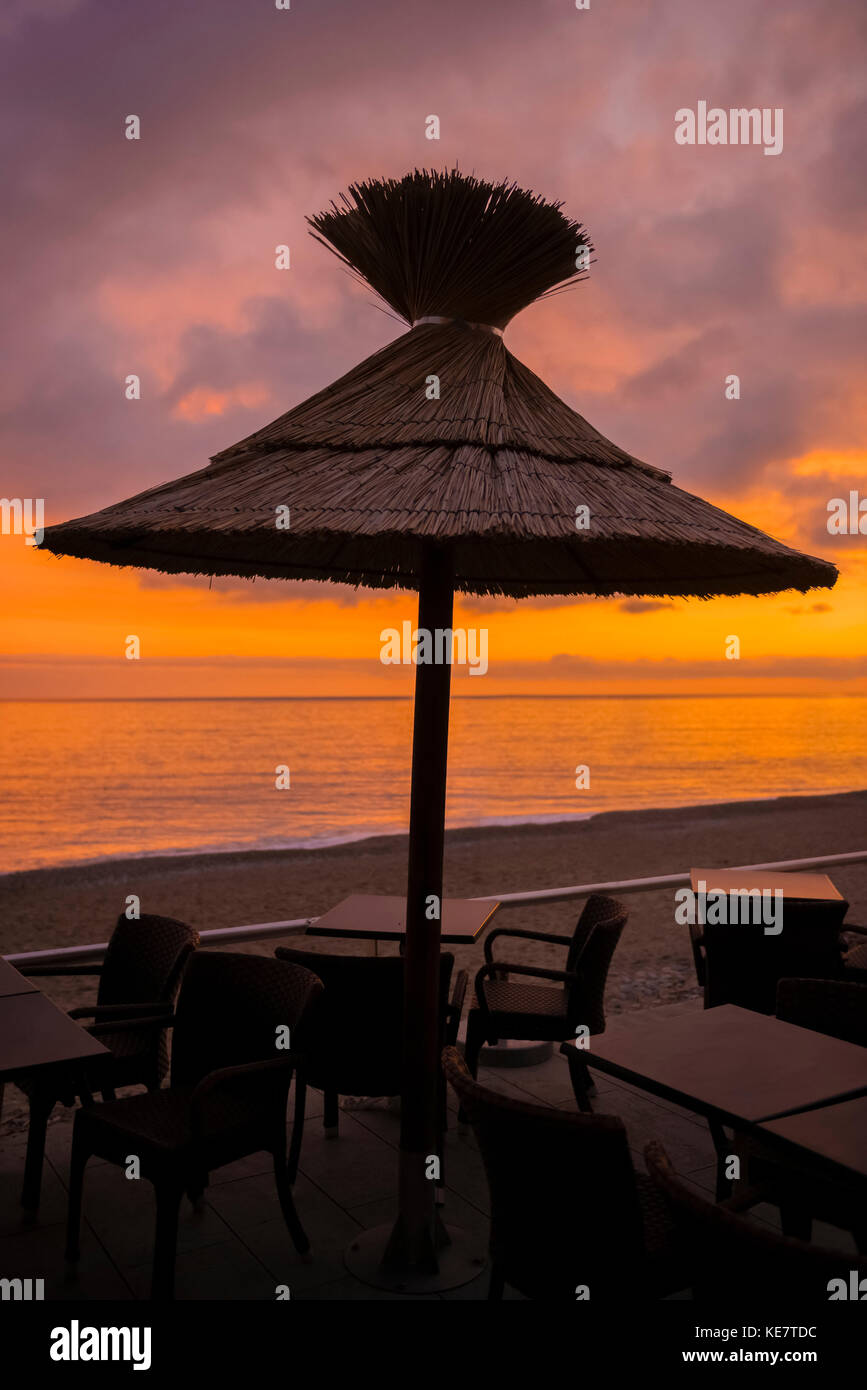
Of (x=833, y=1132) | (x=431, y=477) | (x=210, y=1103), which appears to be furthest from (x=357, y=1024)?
(x=431, y=477)

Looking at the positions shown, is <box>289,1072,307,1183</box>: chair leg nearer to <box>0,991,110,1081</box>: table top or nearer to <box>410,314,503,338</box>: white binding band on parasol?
<box>0,991,110,1081</box>: table top

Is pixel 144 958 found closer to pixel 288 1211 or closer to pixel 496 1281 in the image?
pixel 288 1211

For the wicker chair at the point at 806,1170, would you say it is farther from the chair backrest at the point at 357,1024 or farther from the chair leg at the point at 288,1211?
the chair leg at the point at 288,1211

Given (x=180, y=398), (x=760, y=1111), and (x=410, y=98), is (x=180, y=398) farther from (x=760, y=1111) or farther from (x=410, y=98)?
(x=760, y=1111)

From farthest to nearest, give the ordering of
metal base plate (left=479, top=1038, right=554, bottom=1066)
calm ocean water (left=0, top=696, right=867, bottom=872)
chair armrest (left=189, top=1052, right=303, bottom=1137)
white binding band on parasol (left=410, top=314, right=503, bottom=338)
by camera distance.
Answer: calm ocean water (left=0, top=696, right=867, bottom=872) → metal base plate (left=479, top=1038, right=554, bottom=1066) → white binding band on parasol (left=410, top=314, right=503, bottom=338) → chair armrest (left=189, top=1052, right=303, bottom=1137)

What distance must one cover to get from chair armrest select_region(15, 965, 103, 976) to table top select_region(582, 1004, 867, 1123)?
1.95 metres

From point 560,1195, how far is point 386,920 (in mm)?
2188

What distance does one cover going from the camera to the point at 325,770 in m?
40.5

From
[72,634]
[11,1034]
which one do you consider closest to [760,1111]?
[11,1034]

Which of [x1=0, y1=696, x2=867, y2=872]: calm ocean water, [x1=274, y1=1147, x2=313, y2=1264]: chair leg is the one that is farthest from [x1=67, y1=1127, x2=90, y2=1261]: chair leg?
[x1=0, y1=696, x2=867, y2=872]: calm ocean water

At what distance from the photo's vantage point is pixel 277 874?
16719 mm

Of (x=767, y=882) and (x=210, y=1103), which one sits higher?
(x=767, y=882)

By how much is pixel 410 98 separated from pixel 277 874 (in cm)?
1339

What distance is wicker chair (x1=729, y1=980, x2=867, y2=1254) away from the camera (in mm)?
2041
